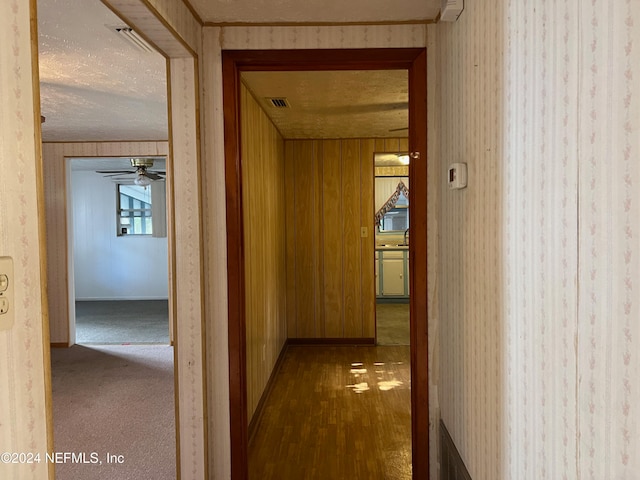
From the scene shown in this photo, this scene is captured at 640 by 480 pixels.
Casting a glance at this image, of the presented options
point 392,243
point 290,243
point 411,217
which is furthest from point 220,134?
point 392,243

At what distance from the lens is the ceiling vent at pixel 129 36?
2.23 metres

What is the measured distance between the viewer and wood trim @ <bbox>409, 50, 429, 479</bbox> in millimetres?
2121

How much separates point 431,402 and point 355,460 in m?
0.87

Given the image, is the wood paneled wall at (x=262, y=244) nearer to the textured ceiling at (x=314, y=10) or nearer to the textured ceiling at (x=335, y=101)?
the textured ceiling at (x=335, y=101)

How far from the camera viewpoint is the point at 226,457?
2.15 metres

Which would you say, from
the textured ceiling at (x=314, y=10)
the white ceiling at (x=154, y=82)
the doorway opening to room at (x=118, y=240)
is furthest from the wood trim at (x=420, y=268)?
the doorway opening to room at (x=118, y=240)

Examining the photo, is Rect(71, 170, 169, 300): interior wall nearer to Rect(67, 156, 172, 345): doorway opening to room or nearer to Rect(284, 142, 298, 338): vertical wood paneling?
Rect(67, 156, 172, 345): doorway opening to room

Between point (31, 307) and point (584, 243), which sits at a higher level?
point (584, 243)

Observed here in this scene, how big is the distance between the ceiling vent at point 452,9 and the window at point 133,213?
8.13 metres

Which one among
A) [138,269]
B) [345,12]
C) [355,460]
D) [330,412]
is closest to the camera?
[345,12]

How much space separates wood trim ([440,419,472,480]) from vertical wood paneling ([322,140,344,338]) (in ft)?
10.7

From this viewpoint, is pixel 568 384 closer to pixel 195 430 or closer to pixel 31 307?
pixel 31 307

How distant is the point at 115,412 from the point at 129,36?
2.77 meters

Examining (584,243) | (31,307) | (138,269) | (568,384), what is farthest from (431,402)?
(138,269)
